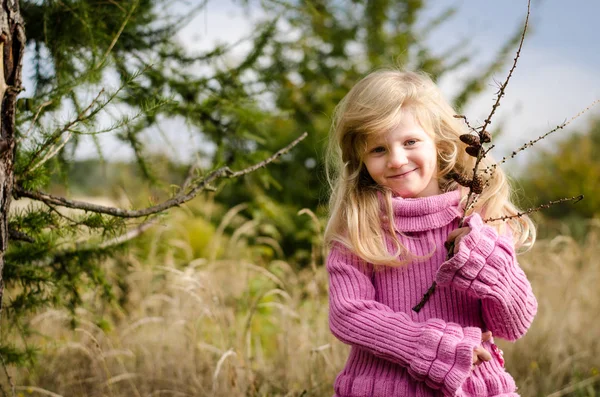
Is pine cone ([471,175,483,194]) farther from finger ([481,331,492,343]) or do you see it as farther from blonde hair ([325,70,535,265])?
finger ([481,331,492,343])

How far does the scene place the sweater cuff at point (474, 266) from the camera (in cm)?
166

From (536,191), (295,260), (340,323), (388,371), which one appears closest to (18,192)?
(340,323)

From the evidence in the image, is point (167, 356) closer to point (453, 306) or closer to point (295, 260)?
point (453, 306)

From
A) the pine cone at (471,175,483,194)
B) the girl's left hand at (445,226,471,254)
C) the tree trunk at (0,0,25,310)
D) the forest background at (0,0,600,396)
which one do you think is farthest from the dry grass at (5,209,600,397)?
the pine cone at (471,175,483,194)

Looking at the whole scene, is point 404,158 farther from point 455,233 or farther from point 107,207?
point 107,207

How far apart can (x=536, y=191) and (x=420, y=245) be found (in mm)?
11668

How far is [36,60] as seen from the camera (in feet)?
8.19

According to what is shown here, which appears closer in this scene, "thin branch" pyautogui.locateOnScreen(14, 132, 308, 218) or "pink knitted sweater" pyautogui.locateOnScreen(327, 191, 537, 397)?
"pink knitted sweater" pyautogui.locateOnScreen(327, 191, 537, 397)

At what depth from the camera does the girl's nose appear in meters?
1.86

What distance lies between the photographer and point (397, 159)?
186cm

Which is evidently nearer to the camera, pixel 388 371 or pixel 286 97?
pixel 388 371

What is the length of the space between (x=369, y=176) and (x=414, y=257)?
1.25 ft

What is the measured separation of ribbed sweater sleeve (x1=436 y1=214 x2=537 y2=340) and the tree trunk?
1350mm

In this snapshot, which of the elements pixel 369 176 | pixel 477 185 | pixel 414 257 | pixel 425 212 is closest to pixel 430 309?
pixel 414 257
